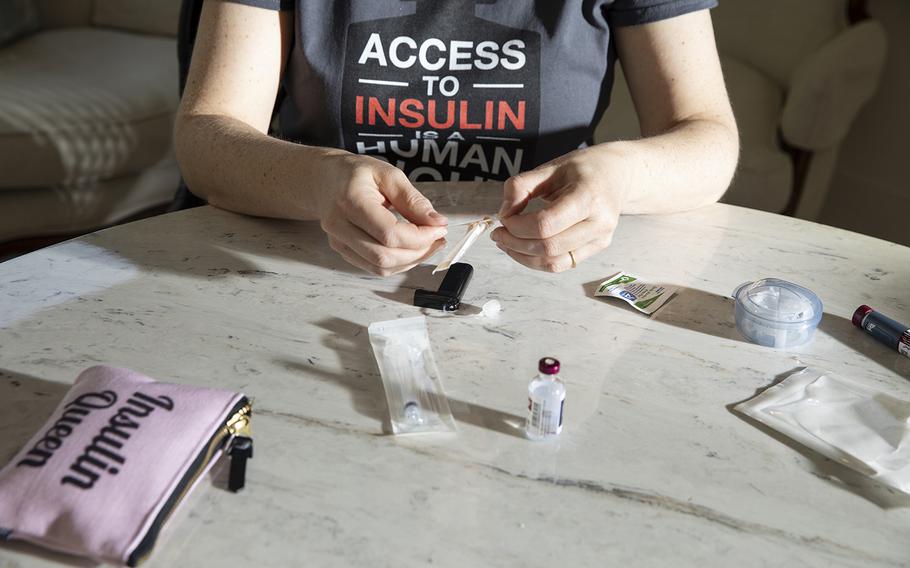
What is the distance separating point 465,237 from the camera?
88cm

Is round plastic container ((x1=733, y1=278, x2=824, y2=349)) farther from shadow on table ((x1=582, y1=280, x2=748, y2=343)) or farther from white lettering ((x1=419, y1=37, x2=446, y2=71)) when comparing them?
white lettering ((x1=419, y1=37, x2=446, y2=71))

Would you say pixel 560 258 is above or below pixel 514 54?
below

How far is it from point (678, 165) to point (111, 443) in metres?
0.70

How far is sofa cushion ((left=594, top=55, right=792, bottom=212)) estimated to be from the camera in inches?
84.2

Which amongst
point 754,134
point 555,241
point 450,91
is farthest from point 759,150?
point 555,241

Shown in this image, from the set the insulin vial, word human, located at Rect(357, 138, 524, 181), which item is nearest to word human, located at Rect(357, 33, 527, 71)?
word human, located at Rect(357, 138, 524, 181)

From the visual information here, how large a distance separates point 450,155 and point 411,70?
0.41 ft

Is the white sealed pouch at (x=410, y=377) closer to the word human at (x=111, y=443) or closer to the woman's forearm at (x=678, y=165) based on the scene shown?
the word human at (x=111, y=443)

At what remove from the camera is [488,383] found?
28.0 inches

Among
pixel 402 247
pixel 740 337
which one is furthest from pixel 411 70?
pixel 740 337

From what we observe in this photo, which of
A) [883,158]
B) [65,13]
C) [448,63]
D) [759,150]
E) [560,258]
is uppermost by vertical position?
[448,63]

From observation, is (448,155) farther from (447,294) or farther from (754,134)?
(754,134)

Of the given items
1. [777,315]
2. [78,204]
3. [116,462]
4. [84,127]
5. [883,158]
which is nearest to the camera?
[116,462]

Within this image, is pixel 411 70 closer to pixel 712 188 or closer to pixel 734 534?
pixel 712 188
